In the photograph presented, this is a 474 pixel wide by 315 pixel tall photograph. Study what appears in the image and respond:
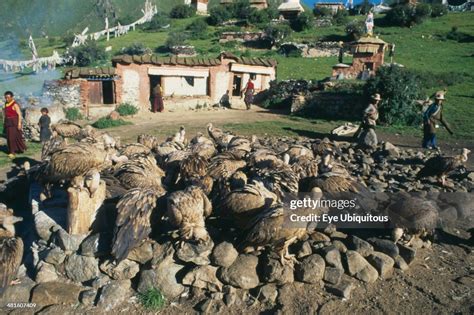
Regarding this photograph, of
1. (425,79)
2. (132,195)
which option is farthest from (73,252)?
(425,79)

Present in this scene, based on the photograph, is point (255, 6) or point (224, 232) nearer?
point (224, 232)

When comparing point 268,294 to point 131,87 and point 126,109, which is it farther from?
point 131,87

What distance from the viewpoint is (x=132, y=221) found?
5152 millimetres

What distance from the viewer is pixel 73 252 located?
213 inches

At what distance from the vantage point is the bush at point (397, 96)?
15.0m

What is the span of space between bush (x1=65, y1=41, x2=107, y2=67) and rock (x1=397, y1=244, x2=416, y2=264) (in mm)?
32588

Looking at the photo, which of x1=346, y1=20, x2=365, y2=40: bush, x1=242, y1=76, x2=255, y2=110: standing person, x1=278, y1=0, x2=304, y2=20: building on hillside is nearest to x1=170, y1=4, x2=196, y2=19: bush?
x1=278, y1=0, x2=304, y2=20: building on hillside

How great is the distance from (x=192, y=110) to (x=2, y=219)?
14356mm

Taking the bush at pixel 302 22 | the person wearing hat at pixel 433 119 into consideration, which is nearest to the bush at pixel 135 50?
the bush at pixel 302 22

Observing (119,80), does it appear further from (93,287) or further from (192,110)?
(93,287)

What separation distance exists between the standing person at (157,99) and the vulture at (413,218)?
14967 mm

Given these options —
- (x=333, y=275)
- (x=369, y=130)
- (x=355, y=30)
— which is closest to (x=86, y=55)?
(x=355, y=30)

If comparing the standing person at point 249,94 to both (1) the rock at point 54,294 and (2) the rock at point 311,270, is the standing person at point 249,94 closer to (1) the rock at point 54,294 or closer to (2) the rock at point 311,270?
(2) the rock at point 311,270

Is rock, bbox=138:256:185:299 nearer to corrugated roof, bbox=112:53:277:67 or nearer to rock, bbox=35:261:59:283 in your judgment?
rock, bbox=35:261:59:283
